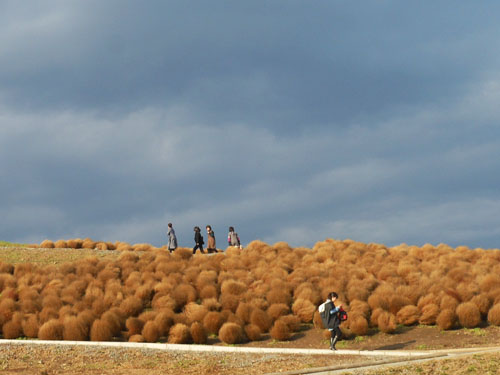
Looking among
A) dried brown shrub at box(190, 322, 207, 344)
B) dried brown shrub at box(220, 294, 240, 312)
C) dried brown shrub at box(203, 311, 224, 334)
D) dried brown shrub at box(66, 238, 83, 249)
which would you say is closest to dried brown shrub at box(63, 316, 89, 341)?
dried brown shrub at box(190, 322, 207, 344)

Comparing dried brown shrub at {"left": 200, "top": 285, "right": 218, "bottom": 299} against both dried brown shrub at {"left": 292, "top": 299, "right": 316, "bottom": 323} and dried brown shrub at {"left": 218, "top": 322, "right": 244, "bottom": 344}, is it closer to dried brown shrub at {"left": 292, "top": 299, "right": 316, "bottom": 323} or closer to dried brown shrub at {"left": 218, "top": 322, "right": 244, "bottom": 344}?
dried brown shrub at {"left": 292, "top": 299, "right": 316, "bottom": 323}

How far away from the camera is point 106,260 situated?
1142 inches

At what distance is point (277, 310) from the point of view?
808 inches

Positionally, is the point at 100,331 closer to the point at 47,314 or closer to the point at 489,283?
the point at 47,314

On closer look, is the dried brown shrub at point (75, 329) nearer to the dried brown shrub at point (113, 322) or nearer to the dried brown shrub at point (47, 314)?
the dried brown shrub at point (113, 322)

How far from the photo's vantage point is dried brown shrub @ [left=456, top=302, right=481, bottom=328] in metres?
19.5

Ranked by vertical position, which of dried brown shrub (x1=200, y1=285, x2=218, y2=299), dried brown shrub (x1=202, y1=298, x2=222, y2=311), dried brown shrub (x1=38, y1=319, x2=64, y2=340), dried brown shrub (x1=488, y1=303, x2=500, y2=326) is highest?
dried brown shrub (x1=200, y1=285, x2=218, y2=299)

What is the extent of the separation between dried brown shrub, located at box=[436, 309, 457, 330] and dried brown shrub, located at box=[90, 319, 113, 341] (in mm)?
10586

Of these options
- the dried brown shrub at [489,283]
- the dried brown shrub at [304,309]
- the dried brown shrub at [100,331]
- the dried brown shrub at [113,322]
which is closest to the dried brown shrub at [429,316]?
the dried brown shrub at [489,283]

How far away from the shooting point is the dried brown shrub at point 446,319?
63.4 ft

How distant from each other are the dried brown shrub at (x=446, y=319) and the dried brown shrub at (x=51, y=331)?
480 inches

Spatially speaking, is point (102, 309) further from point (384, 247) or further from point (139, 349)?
point (384, 247)

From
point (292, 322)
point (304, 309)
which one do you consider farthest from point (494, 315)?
point (292, 322)

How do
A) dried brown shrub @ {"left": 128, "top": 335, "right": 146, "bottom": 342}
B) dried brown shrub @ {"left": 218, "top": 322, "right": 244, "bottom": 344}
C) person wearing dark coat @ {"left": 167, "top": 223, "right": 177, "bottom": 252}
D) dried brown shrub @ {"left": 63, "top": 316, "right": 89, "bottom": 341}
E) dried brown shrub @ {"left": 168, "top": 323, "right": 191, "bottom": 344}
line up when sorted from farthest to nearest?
person wearing dark coat @ {"left": 167, "top": 223, "right": 177, "bottom": 252}
dried brown shrub @ {"left": 63, "top": 316, "right": 89, "bottom": 341}
dried brown shrub @ {"left": 128, "top": 335, "right": 146, "bottom": 342}
dried brown shrub @ {"left": 168, "top": 323, "right": 191, "bottom": 344}
dried brown shrub @ {"left": 218, "top": 322, "right": 244, "bottom": 344}
